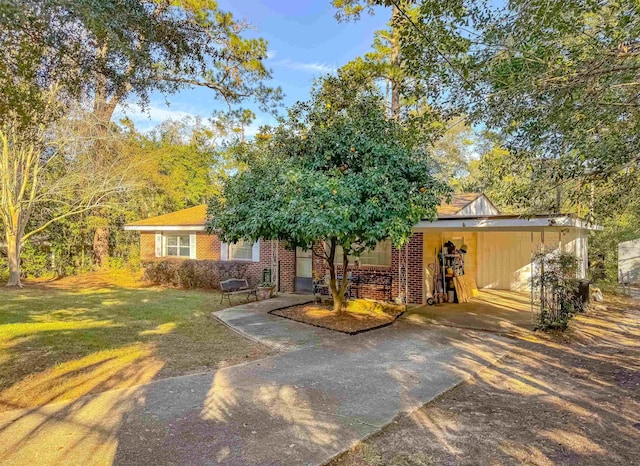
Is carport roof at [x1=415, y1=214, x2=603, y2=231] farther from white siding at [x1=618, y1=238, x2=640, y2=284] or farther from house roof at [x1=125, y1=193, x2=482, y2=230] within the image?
white siding at [x1=618, y1=238, x2=640, y2=284]

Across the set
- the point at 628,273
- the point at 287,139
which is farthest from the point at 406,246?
the point at 628,273

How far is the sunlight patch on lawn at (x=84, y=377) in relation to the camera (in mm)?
4629

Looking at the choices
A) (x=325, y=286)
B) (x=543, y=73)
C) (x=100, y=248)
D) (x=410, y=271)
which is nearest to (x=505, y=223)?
(x=410, y=271)

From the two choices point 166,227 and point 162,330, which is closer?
point 162,330

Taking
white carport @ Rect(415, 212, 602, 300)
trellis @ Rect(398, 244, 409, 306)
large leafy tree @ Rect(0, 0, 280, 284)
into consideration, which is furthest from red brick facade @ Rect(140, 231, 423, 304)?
large leafy tree @ Rect(0, 0, 280, 284)

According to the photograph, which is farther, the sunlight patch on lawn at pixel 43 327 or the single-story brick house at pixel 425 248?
the single-story brick house at pixel 425 248

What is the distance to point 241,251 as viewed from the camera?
14891 mm

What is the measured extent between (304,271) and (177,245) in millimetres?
6418

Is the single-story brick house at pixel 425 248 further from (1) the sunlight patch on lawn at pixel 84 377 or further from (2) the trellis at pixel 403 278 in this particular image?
(1) the sunlight patch on lawn at pixel 84 377

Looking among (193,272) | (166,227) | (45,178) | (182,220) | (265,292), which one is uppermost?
(45,178)

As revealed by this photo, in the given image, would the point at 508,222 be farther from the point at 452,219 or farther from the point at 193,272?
the point at 193,272

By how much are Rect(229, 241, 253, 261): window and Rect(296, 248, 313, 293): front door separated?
6.93ft

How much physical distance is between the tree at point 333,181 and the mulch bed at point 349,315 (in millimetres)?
980

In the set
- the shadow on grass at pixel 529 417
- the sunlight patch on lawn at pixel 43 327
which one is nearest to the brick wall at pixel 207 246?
the sunlight patch on lawn at pixel 43 327
